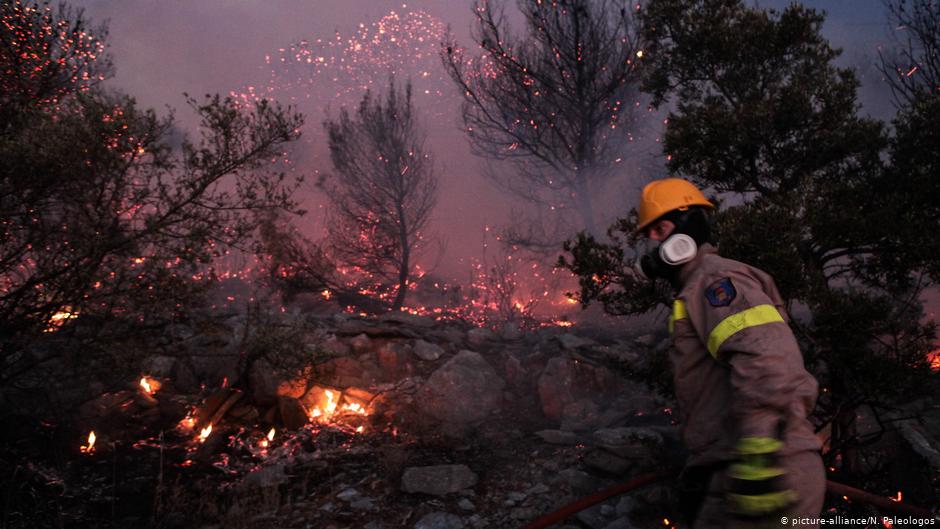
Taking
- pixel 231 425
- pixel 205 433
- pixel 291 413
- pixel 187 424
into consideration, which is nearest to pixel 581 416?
pixel 291 413

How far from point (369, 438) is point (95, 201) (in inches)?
166

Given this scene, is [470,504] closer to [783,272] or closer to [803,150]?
[783,272]

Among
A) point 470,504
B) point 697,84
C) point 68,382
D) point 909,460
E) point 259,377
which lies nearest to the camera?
point 909,460

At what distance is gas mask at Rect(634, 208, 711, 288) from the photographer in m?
2.28

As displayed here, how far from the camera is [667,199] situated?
2393 mm

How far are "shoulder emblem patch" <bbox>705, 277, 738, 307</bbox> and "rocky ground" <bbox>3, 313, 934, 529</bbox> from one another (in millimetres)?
3028

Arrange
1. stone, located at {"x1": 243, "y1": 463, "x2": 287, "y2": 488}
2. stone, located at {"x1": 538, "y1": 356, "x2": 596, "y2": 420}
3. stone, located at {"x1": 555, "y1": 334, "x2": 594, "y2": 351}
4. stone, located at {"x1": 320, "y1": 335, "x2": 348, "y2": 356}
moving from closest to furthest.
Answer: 1. stone, located at {"x1": 243, "y1": 463, "x2": 287, "y2": 488}
2. stone, located at {"x1": 538, "y1": 356, "x2": 596, "y2": 420}
3. stone, located at {"x1": 320, "y1": 335, "x2": 348, "y2": 356}
4. stone, located at {"x1": 555, "y1": 334, "x2": 594, "y2": 351}

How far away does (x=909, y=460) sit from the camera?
15.2ft

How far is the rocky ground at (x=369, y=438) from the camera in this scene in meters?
4.74

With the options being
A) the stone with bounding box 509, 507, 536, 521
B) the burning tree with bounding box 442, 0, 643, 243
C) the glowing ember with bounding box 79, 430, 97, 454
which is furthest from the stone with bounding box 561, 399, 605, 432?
the burning tree with bounding box 442, 0, 643, 243

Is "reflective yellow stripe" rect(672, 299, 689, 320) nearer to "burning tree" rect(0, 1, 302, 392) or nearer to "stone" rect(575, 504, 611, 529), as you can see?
"stone" rect(575, 504, 611, 529)

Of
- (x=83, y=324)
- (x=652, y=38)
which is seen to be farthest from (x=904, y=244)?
(x=83, y=324)

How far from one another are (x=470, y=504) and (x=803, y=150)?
4755 millimetres

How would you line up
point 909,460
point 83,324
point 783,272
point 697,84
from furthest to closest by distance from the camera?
1. point 697,84
2. point 83,324
3. point 909,460
4. point 783,272
